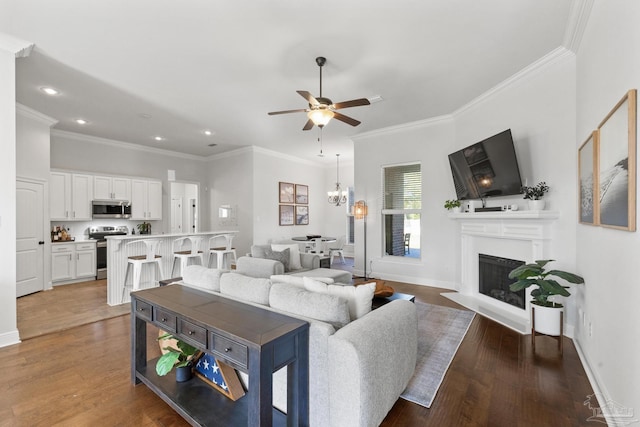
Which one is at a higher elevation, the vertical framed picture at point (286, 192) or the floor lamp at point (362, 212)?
the vertical framed picture at point (286, 192)

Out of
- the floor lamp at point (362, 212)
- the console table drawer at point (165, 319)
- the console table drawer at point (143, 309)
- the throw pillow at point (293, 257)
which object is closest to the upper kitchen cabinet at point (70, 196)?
the throw pillow at point (293, 257)

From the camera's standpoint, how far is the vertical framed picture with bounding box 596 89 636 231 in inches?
60.6

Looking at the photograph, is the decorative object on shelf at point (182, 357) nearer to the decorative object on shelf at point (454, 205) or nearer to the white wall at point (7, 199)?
the white wall at point (7, 199)

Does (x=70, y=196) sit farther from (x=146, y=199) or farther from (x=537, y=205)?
(x=537, y=205)

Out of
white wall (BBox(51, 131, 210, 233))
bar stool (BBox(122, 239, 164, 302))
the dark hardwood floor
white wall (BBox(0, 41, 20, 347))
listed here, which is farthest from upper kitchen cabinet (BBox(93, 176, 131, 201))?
the dark hardwood floor

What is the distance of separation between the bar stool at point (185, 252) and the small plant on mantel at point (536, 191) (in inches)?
194

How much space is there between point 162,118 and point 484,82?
16.6 feet

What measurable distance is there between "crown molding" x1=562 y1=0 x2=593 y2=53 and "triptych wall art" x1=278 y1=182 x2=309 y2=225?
6.05 m

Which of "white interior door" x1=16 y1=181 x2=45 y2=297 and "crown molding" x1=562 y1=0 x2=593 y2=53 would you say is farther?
"white interior door" x1=16 y1=181 x2=45 y2=297

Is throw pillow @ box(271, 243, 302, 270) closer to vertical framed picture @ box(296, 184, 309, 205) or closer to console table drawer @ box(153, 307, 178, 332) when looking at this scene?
console table drawer @ box(153, 307, 178, 332)

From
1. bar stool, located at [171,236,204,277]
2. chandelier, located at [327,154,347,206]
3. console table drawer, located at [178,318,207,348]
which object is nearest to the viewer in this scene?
console table drawer, located at [178,318,207,348]

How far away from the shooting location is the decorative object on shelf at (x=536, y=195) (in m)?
3.25

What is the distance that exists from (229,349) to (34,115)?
227 inches

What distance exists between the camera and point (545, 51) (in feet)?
10.1
